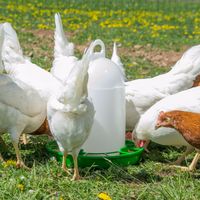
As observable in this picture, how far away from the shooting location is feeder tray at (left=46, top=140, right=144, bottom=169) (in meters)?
5.03

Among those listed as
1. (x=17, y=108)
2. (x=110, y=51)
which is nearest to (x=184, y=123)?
(x=17, y=108)

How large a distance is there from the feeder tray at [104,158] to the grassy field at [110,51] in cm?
8

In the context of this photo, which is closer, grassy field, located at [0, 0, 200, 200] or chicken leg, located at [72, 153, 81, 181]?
grassy field, located at [0, 0, 200, 200]

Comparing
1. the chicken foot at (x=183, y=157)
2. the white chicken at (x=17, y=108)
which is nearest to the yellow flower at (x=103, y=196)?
the white chicken at (x=17, y=108)

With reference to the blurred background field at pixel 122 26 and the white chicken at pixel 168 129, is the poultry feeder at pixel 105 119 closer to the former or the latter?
the white chicken at pixel 168 129

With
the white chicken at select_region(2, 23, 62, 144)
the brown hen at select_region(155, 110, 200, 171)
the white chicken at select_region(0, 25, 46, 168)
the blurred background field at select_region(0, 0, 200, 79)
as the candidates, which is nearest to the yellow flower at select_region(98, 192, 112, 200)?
the brown hen at select_region(155, 110, 200, 171)

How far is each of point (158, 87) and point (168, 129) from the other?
1033 mm

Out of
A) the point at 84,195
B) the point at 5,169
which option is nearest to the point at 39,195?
the point at 84,195

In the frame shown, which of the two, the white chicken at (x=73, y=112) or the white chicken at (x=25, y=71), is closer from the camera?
the white chicken at (x=73, y=112)

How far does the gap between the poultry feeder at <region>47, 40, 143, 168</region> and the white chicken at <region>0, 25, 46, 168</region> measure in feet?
1.23

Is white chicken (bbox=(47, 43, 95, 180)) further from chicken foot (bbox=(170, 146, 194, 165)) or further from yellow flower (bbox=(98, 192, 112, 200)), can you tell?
chicken foot (bbox=(170, 146, 194, 165))

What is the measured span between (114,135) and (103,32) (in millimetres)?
8947

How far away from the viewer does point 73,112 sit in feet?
14.5

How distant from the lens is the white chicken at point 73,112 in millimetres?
4293
